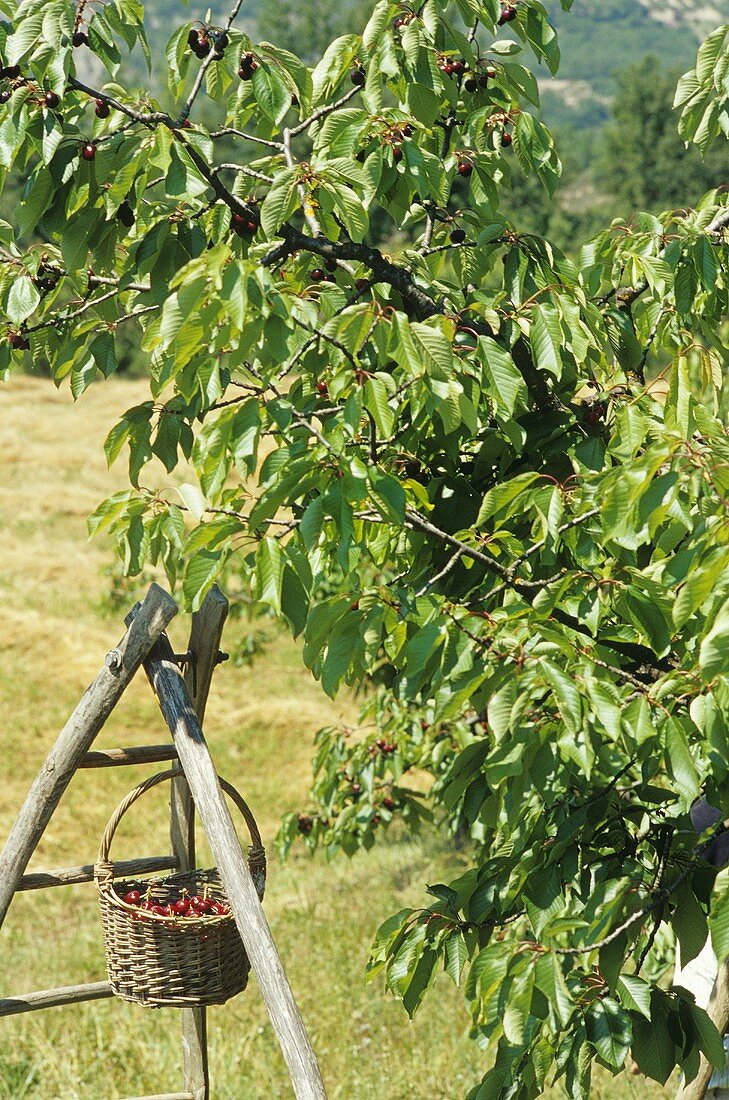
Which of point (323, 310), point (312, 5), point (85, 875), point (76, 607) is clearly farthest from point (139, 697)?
point (312, 5)

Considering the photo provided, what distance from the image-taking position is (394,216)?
270 cm

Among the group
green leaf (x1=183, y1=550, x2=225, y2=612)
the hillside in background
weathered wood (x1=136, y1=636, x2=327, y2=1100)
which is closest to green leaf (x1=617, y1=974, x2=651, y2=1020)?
weathered wood (x1=136, y1=636, x2=327, y2=1100)

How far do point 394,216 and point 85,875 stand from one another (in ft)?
6.66

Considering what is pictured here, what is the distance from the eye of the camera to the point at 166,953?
296cm

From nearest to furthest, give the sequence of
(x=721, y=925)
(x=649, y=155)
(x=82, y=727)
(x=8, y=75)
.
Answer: (x=721, y=925) < (x=8, y=75) < (x=82, y=727) < (x=649, y=155)

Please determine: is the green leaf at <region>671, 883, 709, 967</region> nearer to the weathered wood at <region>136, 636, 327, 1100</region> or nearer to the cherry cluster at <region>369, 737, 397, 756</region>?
the weathered wood at <region>136, 636, 327, 1100</region>

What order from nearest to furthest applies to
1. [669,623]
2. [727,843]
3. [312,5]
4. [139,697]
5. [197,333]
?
[197,333]
[669,623]
[727,843]
[139,697]
[312,5]

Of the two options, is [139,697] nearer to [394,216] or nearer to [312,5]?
[394,216]

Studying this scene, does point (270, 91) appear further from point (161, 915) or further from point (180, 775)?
point (161, 915)

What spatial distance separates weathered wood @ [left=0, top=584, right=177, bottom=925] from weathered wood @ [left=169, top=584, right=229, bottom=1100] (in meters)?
0.24

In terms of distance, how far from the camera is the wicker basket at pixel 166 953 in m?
2.95

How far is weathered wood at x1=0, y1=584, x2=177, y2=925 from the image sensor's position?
286cm

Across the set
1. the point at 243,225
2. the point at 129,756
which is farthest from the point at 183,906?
the point at 243,225

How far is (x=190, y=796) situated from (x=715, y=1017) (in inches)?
62.0
